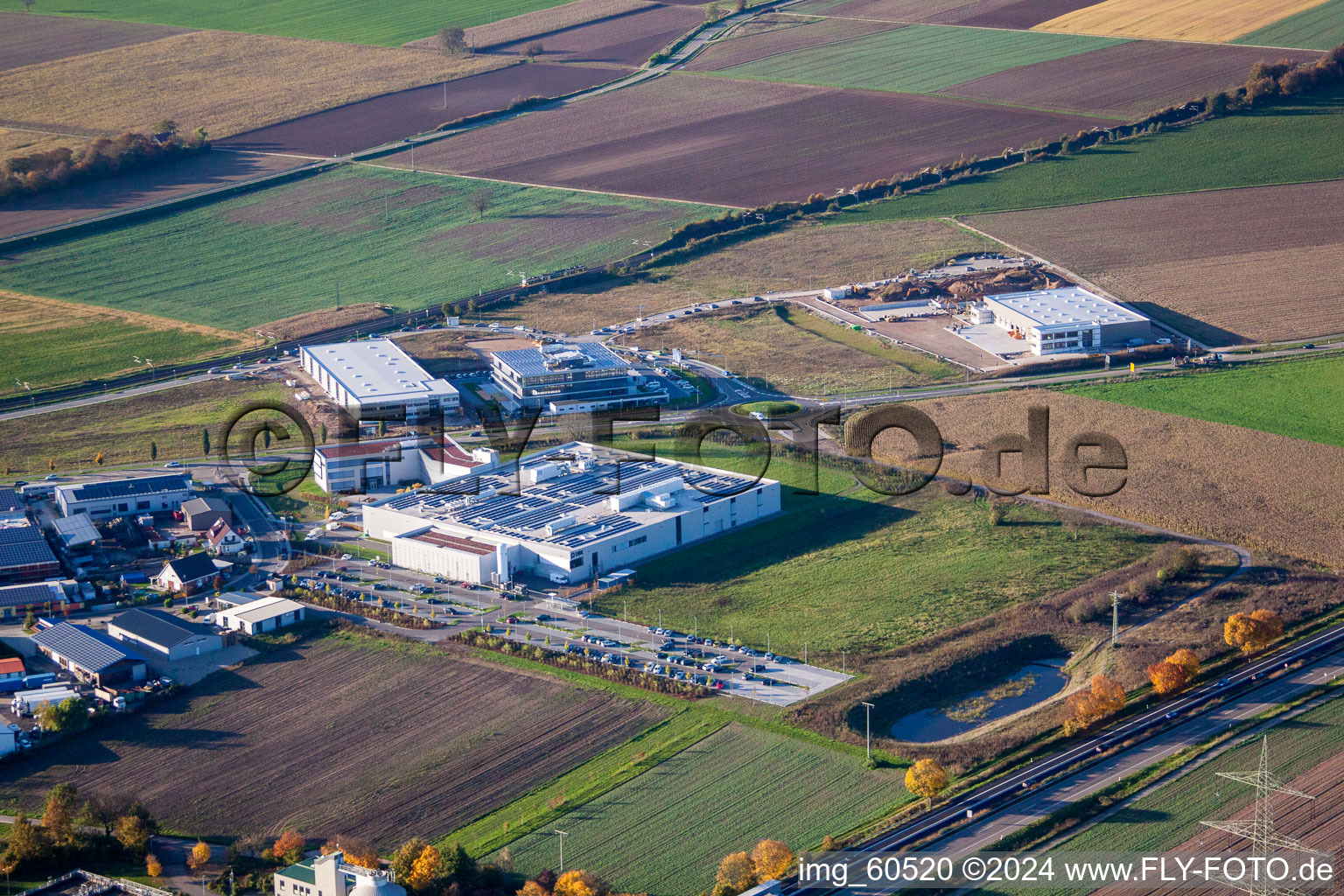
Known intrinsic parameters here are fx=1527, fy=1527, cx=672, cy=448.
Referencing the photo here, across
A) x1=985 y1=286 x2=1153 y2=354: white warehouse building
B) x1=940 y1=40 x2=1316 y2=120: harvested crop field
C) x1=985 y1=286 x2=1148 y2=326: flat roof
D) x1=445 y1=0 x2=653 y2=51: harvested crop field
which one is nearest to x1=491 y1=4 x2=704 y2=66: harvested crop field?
x1=445 y1=0 x2=653 y2=51: harvested crop field

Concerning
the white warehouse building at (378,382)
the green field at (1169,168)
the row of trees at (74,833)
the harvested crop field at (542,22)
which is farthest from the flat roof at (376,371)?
the harvested crop field at (542,22)

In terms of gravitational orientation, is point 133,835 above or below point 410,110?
below

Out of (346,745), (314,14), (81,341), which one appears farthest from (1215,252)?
(314,14)

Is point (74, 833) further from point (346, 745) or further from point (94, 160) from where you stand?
point (94, 160)

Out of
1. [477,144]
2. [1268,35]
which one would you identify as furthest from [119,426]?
[1268,35]

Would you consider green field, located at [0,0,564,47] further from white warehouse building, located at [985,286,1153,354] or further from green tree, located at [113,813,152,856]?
green tree, located at [113,813,152,856]

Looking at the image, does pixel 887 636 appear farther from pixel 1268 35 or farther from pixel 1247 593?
pixel 1268 35
